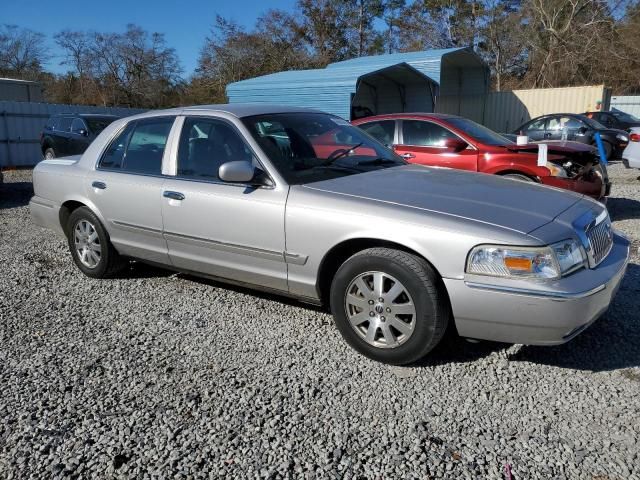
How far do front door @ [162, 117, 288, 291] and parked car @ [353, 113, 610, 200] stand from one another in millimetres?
3837

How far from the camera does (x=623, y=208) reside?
807cm

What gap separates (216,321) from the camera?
4.03 meters

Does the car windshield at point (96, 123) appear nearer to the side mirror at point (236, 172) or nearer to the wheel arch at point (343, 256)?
the side mirror at point (236, 172)

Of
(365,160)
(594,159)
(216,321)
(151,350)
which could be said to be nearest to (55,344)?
(151,350)

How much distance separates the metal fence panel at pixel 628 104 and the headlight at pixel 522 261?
26250 millimetres

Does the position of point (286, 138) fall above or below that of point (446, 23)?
below

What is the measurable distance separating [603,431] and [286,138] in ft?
9.10

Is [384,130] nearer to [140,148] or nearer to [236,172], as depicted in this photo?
[140,148]

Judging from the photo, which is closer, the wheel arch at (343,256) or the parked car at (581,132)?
the wheel arch at (343,256)

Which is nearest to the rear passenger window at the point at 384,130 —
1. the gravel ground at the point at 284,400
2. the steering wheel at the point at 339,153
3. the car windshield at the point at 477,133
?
the car windshield at the point at 477,133

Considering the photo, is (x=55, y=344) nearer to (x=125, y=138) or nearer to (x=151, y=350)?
(x=151, y=350)

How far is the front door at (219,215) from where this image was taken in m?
3.64

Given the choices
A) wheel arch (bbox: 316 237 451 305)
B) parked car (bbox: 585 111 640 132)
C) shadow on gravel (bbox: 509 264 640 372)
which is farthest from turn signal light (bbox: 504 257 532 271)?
parked car (bbox: 585 111 640 132)

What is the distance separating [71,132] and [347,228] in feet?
40.2
